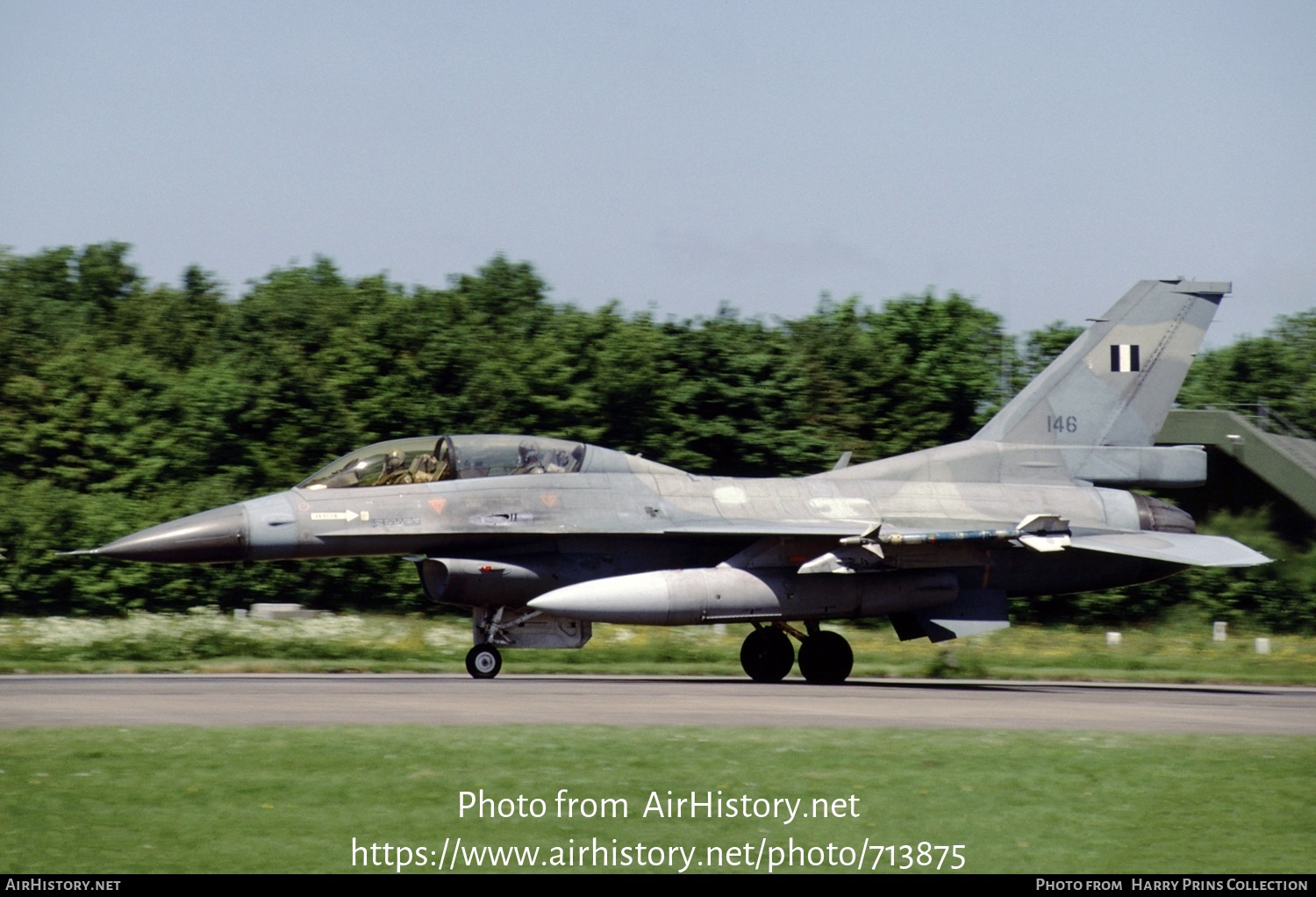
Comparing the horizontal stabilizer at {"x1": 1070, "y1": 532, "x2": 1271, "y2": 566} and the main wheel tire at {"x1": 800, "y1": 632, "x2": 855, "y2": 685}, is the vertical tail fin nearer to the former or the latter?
the horizontal stabilizer at {"x1": 1070, "y1": 532, "x2": 1271, "y2": 566}

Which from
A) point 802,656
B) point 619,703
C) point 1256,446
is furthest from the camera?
point 1256,446

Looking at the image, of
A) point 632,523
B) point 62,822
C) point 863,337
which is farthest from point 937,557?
point 863,337

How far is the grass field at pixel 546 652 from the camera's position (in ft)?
69.6

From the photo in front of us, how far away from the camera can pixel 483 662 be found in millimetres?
18797

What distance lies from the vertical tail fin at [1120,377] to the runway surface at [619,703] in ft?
12.6

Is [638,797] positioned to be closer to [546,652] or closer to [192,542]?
[192,542]

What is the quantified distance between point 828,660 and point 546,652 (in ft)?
19.7

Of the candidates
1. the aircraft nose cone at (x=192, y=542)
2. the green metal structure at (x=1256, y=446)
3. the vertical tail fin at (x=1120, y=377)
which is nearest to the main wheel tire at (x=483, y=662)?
the aircraft nose cone at (x=192, y=542)

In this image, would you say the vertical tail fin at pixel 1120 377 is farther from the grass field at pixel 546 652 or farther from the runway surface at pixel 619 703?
the runway surface at pixel 619 703

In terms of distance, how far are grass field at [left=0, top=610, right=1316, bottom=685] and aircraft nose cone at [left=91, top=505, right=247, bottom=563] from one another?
2543 millimetres

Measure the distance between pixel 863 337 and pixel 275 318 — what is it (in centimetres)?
1487

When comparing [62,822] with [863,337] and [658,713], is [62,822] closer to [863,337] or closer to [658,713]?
[658,713]

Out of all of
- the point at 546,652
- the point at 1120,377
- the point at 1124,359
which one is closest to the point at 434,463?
the point at 546,652

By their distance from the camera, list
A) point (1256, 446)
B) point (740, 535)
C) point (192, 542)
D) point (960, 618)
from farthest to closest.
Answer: point (1256, 446) → point (960, 618) → point (740, 535) → point (192, 542)
